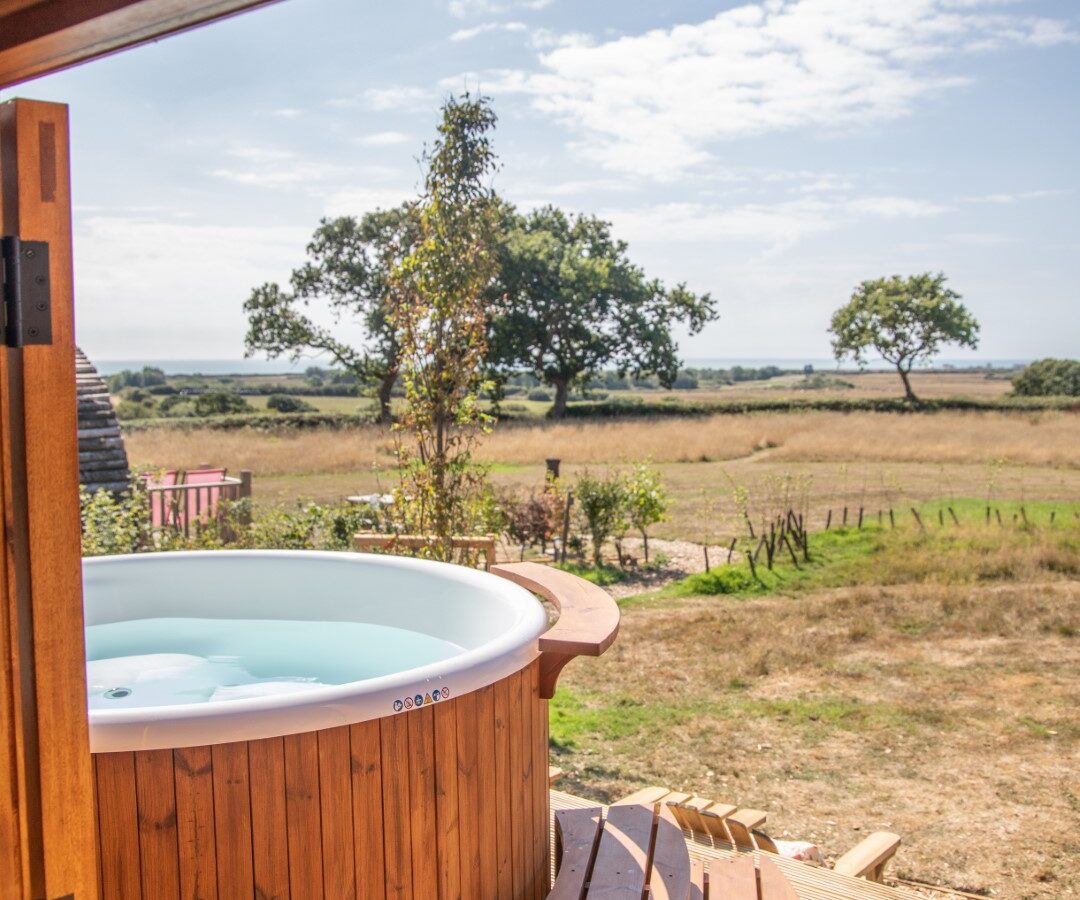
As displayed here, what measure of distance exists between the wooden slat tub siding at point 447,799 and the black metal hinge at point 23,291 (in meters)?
1.24

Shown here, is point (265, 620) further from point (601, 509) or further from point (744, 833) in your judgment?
point (601, 509)

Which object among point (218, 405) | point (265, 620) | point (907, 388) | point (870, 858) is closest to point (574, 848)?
point (870, 858)

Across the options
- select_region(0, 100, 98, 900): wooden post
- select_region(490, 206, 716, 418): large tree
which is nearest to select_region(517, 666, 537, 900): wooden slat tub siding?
select_region(0, 100, 98, 900): wooden post

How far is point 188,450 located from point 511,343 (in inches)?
472

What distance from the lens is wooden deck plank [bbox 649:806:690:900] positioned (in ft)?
8.48

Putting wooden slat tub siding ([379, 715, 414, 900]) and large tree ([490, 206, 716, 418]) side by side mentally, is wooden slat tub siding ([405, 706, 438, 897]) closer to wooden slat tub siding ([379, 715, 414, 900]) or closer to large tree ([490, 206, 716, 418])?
wooden slat tub siding ([379, 715, 414, 900])

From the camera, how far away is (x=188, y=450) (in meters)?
17.9

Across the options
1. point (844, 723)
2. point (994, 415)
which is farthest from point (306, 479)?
point (994, 415)

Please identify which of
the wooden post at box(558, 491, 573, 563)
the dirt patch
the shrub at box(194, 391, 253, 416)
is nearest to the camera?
the dirt patch

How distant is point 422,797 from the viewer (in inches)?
86.8

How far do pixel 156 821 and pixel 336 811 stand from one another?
37cm

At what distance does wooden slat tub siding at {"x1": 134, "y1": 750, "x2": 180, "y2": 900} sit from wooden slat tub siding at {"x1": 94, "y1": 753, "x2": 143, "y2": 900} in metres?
0.01

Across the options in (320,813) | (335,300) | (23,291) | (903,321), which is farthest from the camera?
(903,321)

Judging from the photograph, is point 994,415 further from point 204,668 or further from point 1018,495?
point 204,668
